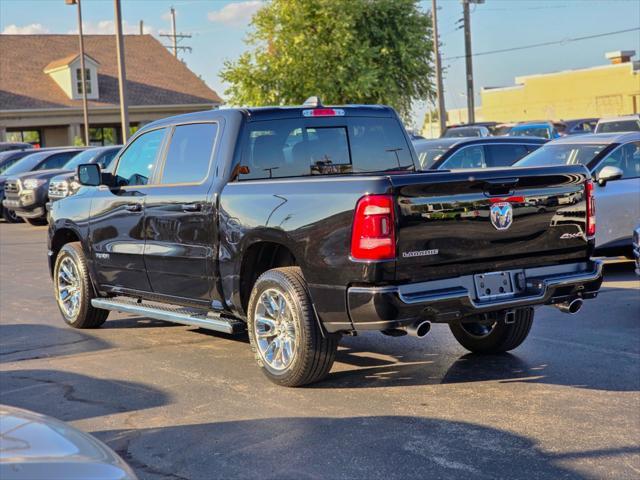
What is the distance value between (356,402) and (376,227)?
1.21 m

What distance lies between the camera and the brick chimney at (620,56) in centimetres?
7069

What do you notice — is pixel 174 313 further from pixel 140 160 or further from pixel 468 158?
pixel 468 158

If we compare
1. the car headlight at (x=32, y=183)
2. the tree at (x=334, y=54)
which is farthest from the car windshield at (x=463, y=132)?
the car headlight at (x=32, y=183)

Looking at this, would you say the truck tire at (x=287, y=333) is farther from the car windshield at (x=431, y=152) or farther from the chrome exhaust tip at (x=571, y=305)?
the car windshield at (x=431, y=152)

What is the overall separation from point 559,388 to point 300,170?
101 inches

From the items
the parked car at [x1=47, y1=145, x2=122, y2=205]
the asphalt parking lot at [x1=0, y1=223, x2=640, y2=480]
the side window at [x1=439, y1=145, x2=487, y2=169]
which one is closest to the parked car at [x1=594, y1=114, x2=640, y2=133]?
the side window at [x1=439, y1=145, x2=487, y2=169]

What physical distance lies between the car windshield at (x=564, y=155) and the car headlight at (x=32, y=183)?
1366cm

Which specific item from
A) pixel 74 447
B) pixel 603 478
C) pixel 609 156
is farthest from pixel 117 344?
pixel 609 156

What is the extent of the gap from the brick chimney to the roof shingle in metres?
34.0

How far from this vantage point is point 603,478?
5.02 metres

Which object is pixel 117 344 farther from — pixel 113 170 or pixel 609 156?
pixel 609 156

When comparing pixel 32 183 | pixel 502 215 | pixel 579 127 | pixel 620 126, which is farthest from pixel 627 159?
pixel 579 127

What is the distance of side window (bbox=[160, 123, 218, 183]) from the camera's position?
7816 mm

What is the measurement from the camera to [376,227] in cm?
616
